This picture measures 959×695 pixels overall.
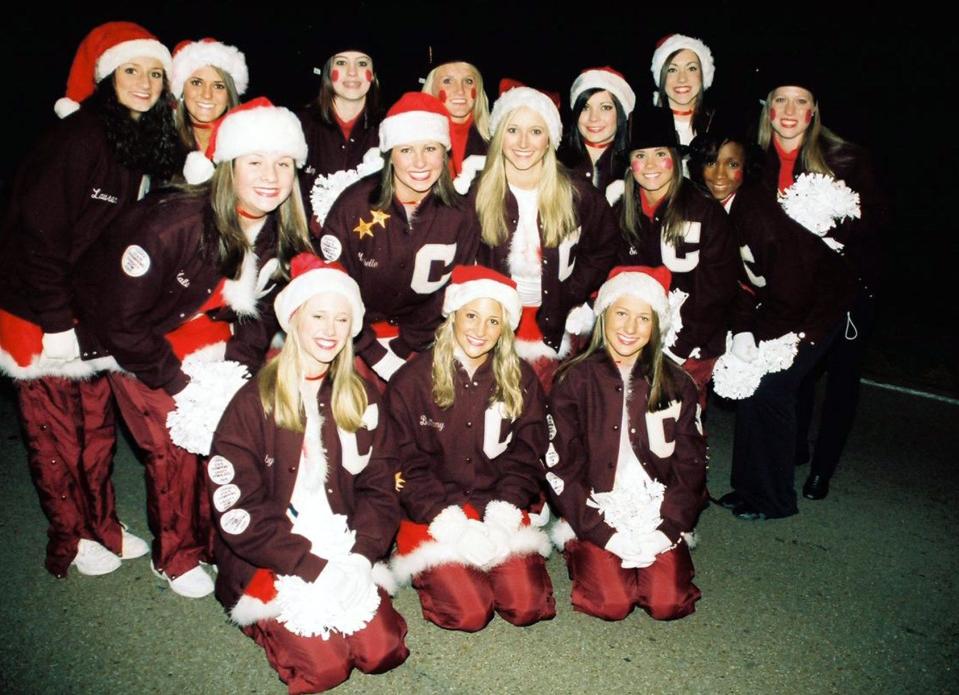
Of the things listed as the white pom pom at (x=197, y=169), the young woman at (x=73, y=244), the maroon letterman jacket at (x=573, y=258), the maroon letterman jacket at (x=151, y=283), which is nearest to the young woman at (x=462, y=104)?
the maroon letterman jacket at (x=573, y=258)

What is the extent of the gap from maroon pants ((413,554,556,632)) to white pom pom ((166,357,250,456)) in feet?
3.97

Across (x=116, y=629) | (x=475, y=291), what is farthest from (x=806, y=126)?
(x=116, y=629)

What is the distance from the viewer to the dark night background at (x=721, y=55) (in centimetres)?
988

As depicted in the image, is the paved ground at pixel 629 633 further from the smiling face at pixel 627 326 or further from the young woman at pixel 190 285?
→ the smiling face at pixel 627 326

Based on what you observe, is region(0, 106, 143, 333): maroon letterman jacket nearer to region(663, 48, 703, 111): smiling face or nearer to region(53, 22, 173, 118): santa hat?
region(53, 22, 173, 118): santa hat

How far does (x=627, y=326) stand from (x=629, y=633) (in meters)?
1.48

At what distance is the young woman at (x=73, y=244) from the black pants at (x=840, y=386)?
12.6 ft

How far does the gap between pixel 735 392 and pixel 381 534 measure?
218cm

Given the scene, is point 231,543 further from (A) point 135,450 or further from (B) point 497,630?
(A) point 135,450

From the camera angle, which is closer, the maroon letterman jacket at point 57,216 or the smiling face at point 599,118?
the maroon letterman jacket at point 57,216

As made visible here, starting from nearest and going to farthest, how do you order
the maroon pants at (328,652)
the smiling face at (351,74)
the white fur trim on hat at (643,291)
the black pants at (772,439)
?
the maroon pants at (328,652), the white fur trim on hat at (643,291), the black pants at (772,439), the smiling face at (351,74)

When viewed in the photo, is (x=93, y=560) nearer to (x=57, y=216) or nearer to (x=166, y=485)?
(x=166, y=485)

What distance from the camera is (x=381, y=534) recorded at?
3.34 meters

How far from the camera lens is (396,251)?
3.89m
